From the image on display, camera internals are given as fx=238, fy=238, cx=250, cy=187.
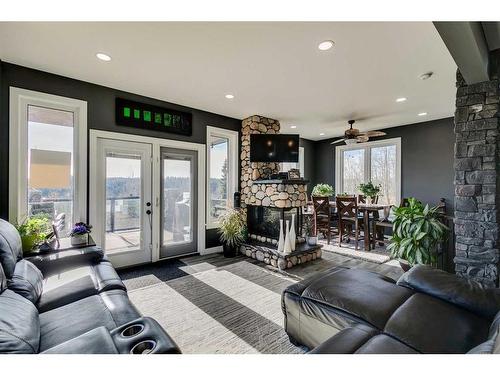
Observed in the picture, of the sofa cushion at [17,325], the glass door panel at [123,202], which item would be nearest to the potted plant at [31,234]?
the glass door panel at [123,202]

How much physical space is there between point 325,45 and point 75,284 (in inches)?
120

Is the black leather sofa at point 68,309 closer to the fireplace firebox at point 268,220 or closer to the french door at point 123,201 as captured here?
the french door at point 123,201

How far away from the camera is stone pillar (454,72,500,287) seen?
2381 mm

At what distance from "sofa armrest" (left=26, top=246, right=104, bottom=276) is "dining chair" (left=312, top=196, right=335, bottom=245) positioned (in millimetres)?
4001

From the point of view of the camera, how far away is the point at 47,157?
3.02 metres

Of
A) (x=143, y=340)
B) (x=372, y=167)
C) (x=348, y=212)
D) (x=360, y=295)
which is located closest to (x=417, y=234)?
(x=360, y=295)

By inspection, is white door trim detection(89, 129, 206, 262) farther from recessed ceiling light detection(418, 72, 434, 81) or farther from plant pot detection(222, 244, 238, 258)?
recessed ceiling light detection(418, 72, 434, 81)

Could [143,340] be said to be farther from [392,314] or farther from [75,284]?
[392,314]

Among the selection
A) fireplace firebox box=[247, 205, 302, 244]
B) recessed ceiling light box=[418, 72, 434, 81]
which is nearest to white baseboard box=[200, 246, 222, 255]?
fireplace firebox box=[247, 205, 302, 244]
